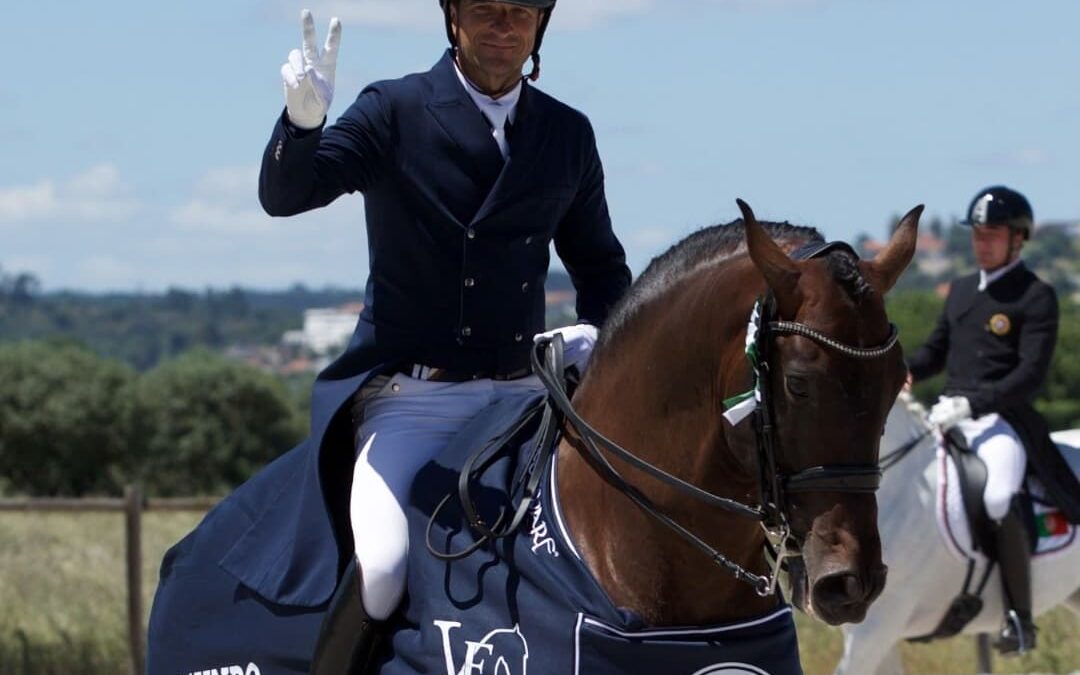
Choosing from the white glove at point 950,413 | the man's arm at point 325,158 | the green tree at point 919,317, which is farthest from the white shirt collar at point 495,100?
the green tree at point 919,317

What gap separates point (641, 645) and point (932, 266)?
166 m

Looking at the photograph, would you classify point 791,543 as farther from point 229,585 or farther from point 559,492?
point 229,585

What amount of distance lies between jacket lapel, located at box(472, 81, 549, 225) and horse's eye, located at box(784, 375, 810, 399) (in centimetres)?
113

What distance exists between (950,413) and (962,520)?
21.9 inches

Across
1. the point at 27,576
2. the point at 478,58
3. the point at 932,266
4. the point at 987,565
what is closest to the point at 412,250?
the point at 478,58

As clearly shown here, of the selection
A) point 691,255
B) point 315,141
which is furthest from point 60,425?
point 691,255

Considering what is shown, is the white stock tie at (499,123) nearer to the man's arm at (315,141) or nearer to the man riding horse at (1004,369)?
the man's arm at (315,141)

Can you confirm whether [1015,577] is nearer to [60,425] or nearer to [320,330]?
[60,425]

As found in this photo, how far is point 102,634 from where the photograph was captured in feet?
40.1

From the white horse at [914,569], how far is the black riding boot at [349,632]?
4.81 metres

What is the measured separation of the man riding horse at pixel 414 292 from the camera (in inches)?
171

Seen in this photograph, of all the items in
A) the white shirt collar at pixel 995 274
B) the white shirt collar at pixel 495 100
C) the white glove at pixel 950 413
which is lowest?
the white glove at pixel 950 413

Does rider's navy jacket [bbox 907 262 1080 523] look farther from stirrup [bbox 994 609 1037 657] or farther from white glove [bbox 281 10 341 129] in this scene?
white glove [bbox 281 10 341 129]

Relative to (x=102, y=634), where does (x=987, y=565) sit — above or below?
above
